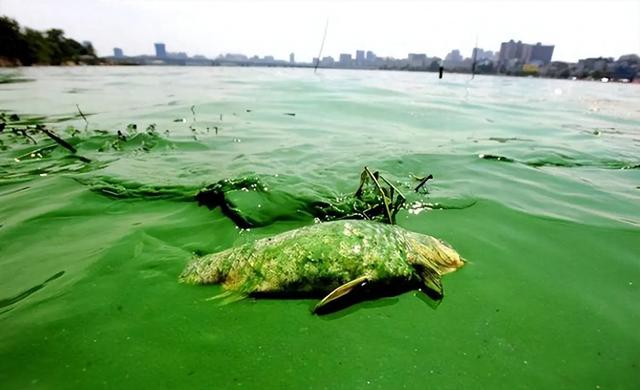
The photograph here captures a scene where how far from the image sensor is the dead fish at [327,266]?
247 centimetres

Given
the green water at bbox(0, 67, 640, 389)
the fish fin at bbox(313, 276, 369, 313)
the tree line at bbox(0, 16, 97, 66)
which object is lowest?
the green water at bbox(0, 67, 640, 389)

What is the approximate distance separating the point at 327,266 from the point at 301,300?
1.06 feet

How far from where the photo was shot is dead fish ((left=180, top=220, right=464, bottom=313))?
8.09 feet

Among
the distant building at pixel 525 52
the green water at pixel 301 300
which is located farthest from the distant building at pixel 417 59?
the green water at pixel 301 300

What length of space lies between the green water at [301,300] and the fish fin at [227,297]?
0.07 metres

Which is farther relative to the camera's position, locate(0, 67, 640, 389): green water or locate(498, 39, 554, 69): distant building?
locate(498, 39, 554, 69): distant building

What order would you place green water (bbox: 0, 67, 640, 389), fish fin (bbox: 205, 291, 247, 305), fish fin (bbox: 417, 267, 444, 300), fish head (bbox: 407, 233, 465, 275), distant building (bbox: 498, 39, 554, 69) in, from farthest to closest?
1. distant building (bbox: 498, 39, 554, 69)
2. fish head (bbox: 407, 233, 465, 275)
3. fish fin (bbox: 417, 267, 444, 300)
4. fish fin (bbox: 205, 291, 247, 305)
5. green water (bbox: 0, 67, 640, 389)

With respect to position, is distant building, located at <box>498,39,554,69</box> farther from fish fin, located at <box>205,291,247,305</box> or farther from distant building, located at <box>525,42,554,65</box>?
fish fin, located at <box>205,291,247,305</box>

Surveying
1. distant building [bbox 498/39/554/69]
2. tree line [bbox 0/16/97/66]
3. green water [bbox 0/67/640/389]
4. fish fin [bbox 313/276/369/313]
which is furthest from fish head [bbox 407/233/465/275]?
distant building [bbox 498/39/554/69]

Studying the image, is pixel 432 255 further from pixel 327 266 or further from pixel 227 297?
pixel 227 297

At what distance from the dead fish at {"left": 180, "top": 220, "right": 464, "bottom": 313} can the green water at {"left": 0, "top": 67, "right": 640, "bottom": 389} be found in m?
0.12

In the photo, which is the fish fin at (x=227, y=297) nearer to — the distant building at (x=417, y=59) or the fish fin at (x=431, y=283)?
the fish fin at (x=431, y=283)

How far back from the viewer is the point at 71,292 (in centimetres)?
249

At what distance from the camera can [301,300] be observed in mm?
2463
